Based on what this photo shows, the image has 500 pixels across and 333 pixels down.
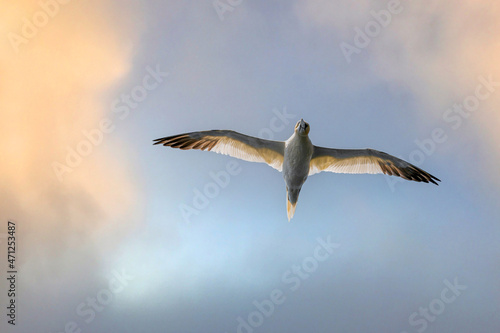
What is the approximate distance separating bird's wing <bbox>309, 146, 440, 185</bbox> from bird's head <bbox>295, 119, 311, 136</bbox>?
204cm

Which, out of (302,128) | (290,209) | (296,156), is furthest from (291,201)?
(302,128)

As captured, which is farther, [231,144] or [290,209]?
[290,209]

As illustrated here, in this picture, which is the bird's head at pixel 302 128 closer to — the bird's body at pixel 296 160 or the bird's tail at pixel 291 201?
the bird's body at pixel 296 160

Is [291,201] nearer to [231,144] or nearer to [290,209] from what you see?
[290,209]

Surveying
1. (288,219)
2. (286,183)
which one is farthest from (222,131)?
(288,219)

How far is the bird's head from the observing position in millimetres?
15828

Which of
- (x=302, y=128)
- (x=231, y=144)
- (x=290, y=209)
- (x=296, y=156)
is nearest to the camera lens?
(x=302, y=128)

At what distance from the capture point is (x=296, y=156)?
16.4 m

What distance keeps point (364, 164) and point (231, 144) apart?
21.1 ft

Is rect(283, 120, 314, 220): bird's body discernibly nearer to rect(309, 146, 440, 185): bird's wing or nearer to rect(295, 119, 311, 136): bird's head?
rect(295, 119, 311, 136): bird's head

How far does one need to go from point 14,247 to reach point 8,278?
1.97 m

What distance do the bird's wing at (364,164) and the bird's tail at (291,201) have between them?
1.42 meters

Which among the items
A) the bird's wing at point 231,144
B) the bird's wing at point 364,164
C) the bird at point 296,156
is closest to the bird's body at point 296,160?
the bird at point 296,156

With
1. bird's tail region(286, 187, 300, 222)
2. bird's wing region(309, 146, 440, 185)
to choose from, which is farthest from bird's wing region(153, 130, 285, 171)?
bird's wing region(309, 146, 440, 185)
